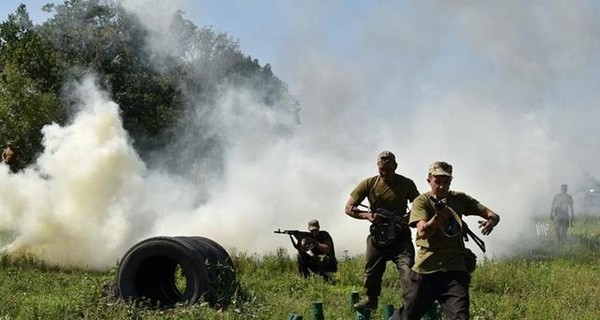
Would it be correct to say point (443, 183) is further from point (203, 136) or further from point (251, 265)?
point (203, 136)

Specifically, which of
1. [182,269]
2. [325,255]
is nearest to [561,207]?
[325,255]

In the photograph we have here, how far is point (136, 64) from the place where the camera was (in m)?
35.7

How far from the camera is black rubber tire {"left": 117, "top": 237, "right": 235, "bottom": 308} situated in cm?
927

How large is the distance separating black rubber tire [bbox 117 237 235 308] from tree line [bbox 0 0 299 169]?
19.7 metres

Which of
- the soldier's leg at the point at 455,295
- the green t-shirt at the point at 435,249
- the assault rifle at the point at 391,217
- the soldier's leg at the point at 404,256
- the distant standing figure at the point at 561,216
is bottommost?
the soldier's leg at the point at 455,295

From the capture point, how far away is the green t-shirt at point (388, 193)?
9.20 meters

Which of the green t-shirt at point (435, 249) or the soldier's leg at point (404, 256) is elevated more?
the soldier's leg at point (404, 256)

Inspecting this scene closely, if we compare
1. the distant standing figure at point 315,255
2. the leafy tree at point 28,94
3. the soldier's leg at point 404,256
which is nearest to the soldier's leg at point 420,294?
the soldier's leg at point 404,256

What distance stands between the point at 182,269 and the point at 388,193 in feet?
7.73

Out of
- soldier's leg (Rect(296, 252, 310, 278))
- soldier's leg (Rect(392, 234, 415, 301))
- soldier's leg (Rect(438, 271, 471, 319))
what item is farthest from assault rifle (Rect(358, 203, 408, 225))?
soldier's leg (Rect(296, 252, 310, 278))

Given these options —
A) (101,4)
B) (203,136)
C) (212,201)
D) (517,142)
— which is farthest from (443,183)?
(101,4)

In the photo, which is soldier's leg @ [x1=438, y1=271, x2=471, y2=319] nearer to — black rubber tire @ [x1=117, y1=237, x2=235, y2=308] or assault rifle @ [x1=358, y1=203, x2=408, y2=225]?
assault rifle @ [x1=358, y1=203, x2=408, y2=225]

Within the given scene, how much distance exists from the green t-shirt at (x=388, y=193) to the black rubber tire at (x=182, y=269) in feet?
5.56

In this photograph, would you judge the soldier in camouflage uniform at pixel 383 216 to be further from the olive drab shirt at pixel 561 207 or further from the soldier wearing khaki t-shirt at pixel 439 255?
the olive drab shirt at pixel 561 207
